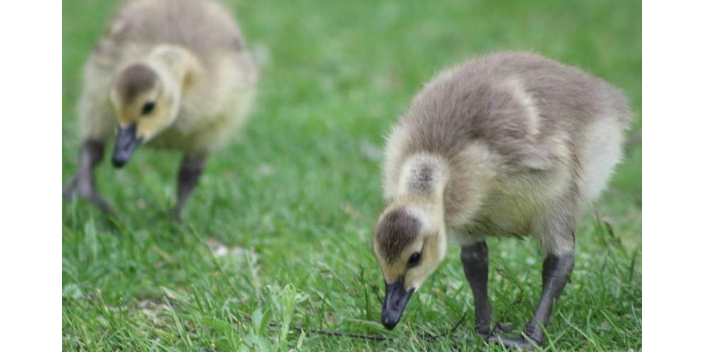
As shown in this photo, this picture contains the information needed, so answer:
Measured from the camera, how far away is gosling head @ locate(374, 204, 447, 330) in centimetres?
361

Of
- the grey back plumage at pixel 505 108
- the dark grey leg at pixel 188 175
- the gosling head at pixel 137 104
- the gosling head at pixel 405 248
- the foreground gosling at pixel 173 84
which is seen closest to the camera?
the gosling head at pixel 405 248

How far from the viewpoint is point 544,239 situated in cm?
414

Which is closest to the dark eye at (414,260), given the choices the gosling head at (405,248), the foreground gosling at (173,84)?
the gosling head at (405,248)

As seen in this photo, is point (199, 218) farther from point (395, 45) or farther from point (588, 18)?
point (588, 18)

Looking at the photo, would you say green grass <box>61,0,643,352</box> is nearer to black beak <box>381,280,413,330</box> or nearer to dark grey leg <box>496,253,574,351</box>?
dark grey leg <box>496,253,574,351</box>

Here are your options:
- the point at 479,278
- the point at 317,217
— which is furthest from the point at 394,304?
the point at 317,217

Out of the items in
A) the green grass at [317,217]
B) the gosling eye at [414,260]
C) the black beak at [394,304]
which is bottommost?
the green grass at [317,217]

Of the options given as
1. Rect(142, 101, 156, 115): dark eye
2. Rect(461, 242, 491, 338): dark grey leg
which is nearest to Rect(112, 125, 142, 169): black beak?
Rect(142, 101, 156, 115): dark eye

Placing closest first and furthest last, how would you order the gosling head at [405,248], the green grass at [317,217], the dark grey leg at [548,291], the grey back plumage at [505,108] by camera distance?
the gosling head at [405,248], the grey back plumage at [505,108], the dark grey leg at [548,291], the green grass at [317,217]

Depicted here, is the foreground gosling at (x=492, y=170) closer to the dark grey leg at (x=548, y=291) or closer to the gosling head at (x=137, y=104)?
the dark grey leg at (x=548, y=291)

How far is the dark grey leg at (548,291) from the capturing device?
13.3 feet

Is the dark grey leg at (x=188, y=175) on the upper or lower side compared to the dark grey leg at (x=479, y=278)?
lower

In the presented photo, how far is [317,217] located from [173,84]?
46.8 inches
